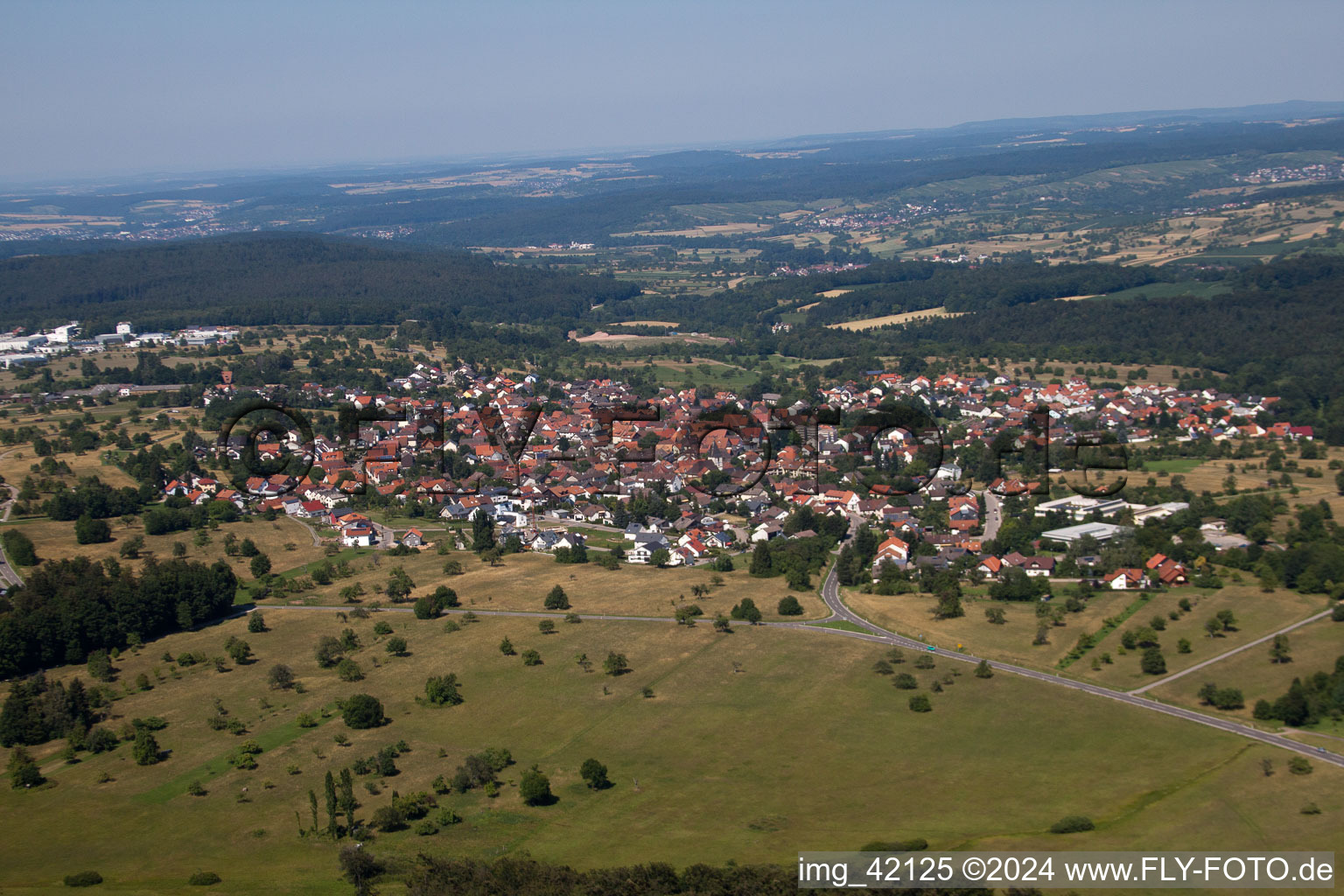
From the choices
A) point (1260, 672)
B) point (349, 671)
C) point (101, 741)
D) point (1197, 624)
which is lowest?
point (1197, 624)

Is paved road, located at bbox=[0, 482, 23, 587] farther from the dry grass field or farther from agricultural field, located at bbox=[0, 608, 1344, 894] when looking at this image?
the dry grass field

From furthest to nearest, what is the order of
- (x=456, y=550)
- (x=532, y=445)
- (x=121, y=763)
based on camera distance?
(x=532, y=445), (x=456, y=550), (x=121, y=763)

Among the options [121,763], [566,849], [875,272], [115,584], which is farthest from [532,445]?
[875,272]

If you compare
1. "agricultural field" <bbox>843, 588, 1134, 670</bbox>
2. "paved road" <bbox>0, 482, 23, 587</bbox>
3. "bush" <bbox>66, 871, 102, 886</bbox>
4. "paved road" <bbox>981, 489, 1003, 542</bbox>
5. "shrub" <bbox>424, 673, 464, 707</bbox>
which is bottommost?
"agricultural field" <bbox>843, 588, 1134, 670</bbox>

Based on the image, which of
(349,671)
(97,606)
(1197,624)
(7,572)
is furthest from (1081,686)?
(7,572)

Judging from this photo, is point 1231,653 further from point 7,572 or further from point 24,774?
point 7,572

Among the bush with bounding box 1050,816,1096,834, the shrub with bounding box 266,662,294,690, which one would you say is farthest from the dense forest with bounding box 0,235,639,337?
the bush with bounding box 1050,816,1096,834

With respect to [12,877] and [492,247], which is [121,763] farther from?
[492,247]
